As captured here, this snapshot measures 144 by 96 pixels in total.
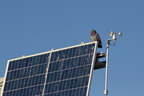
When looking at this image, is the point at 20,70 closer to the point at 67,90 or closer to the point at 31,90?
the point at 31,90

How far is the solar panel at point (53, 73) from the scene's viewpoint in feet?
104

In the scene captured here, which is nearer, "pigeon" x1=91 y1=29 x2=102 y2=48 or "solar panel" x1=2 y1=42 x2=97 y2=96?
"solar panel" x1=2 y1=42 x2=97 y2=96

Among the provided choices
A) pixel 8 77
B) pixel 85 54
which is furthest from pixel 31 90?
pixel 85 54

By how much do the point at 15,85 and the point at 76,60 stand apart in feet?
20.6

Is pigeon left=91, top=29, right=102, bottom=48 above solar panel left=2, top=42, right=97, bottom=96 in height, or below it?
above

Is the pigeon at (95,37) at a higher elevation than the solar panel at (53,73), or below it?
higher

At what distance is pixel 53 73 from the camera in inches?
1316

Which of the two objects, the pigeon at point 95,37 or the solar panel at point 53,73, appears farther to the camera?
the pigeon at point 95,37

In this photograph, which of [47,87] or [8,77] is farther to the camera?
[8,77]

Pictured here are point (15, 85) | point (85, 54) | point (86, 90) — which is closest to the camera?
point (86, 90)

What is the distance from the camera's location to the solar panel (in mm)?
31578

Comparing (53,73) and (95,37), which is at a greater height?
(95,37)

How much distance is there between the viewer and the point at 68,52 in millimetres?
33562

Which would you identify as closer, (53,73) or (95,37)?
(95,37)
